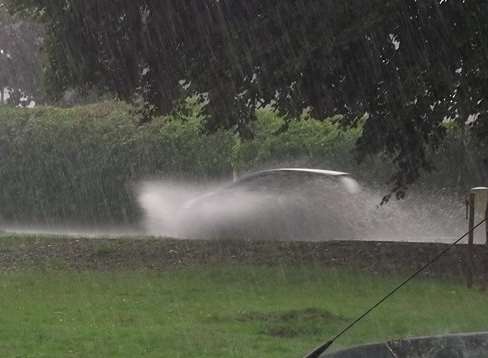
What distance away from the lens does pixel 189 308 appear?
32.5 ft

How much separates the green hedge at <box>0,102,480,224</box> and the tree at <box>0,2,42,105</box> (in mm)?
11286

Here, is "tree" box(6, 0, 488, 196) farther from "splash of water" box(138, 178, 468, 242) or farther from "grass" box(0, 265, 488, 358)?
"splash of water" box(138, 178, 468, 242)

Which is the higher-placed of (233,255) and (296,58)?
A: (296,58)

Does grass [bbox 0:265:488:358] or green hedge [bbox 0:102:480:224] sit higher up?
green hedge [bbox 0:102:480:224]

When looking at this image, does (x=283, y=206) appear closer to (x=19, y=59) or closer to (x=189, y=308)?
(x=189, y=308)

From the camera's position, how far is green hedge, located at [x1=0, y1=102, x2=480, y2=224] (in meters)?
22.5

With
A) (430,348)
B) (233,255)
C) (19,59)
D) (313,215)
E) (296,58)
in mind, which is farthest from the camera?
(19,59)

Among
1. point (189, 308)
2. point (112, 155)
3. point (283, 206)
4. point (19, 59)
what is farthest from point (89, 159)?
point (189, 308)

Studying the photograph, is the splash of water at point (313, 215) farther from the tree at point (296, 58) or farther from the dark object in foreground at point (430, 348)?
the dark object in foreground at point (430, 348)

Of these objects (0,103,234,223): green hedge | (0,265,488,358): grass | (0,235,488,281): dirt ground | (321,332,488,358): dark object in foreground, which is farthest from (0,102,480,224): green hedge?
(321,332,488,358): dark object in foreground

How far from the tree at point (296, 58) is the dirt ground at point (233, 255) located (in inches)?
52.9

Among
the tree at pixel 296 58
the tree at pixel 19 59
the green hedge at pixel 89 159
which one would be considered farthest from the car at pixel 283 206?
the tree at pixel 19 59

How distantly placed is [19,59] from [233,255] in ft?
89.0

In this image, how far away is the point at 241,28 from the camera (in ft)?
40.4
